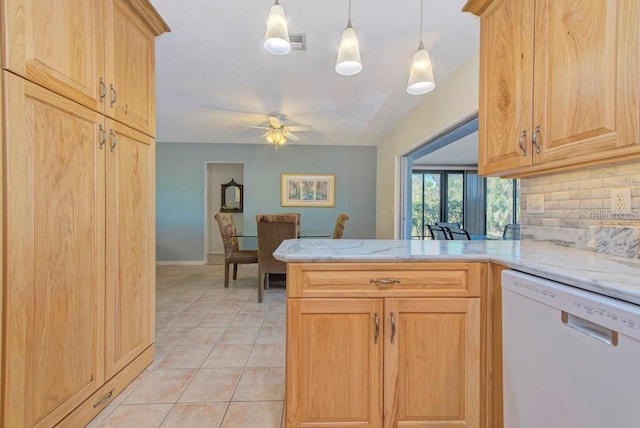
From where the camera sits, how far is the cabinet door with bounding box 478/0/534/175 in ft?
4.50

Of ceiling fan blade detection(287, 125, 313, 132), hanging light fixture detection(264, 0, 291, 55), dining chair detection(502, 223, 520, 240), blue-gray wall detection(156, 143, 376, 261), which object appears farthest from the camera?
blue-gray wall detection(156, 143, 376, 261)

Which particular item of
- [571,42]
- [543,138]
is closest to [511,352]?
[543,138]

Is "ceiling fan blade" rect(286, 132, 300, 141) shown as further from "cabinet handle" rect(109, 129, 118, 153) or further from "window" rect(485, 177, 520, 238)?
"window" rect(485, 177, 520, 238)

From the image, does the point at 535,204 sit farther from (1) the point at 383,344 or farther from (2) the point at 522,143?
(1) the point at 383,344

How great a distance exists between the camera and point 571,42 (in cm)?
117

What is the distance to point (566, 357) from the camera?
845 millimetres

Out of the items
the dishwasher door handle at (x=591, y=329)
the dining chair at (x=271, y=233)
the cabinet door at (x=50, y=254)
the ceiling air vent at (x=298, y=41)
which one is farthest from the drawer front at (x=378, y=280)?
the dining chair at (x=271, y=233)

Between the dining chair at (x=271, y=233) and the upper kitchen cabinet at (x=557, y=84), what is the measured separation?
6.69 feet

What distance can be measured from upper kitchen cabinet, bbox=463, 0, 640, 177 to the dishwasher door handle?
2.09 feet

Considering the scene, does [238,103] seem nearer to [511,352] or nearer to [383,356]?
[383,356]

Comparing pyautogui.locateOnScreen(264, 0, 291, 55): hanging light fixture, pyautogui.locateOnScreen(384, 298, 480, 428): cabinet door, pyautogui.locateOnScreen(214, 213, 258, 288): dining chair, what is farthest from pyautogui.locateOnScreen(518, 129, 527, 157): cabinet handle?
pyautogui.locateOnScreen(214, 213, 258, 288): dining chair

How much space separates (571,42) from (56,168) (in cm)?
213

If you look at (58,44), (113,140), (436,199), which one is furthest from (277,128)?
(436,199)

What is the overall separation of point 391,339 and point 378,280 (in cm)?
25
